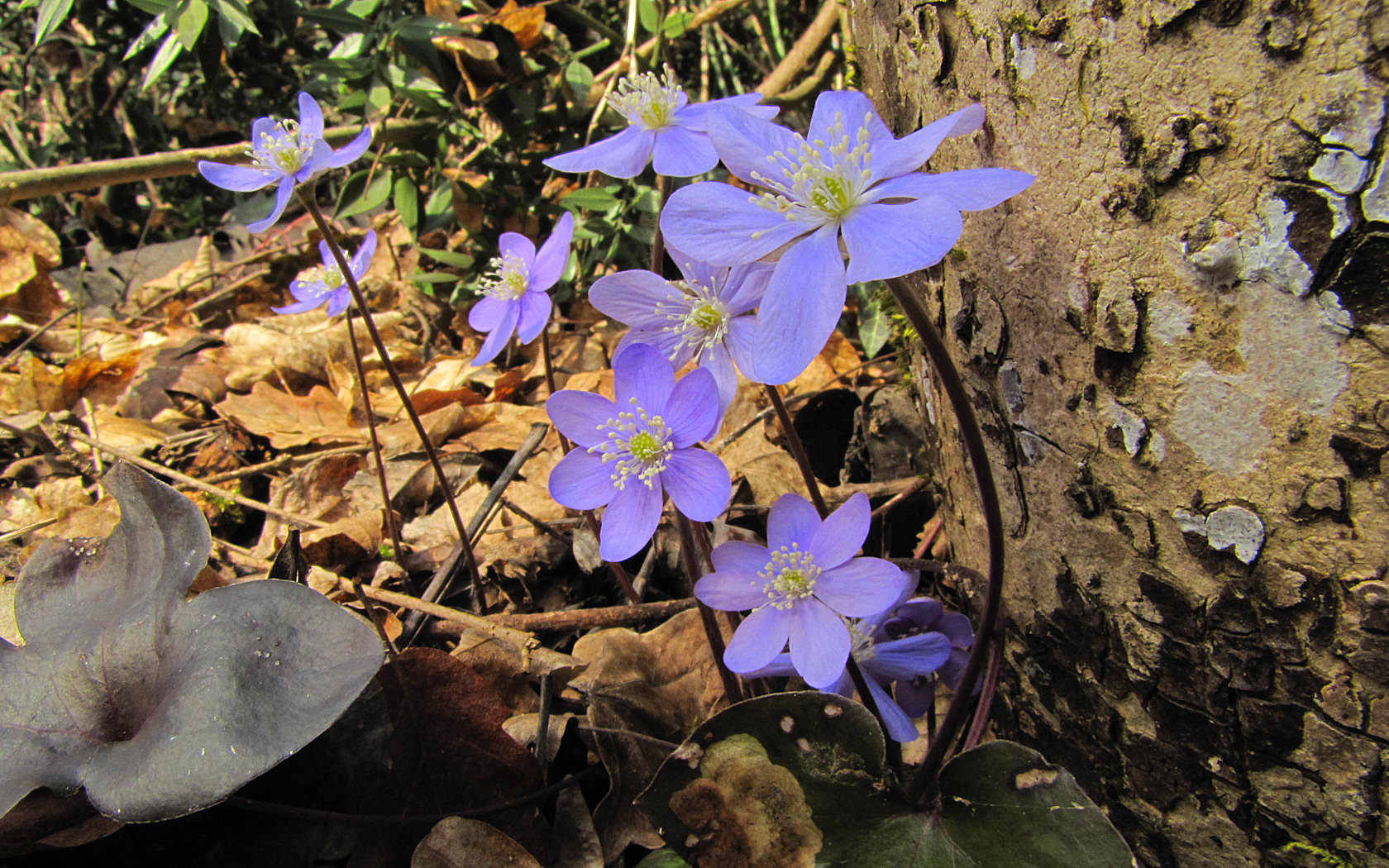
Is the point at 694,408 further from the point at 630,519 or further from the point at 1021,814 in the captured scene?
the point at 1021,814

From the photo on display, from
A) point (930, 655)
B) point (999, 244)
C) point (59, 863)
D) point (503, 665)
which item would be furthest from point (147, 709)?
point (999, 244)

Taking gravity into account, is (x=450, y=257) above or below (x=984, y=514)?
below

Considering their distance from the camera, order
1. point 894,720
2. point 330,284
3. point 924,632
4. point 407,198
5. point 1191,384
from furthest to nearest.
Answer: point 407,198, point 330,284, point 924,632, point 894,720, point 1191,384

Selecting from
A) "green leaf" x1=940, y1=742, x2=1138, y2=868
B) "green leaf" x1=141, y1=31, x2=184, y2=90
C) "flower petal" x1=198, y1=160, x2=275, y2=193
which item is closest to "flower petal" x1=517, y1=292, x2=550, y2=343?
"flower petal" x1=198, y1=160, x2=275, y2=193

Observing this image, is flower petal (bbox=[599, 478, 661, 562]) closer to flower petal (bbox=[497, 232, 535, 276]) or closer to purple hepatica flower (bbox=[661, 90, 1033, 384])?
purple hepatica flower (bbox=[661, 90, 1033, 384])

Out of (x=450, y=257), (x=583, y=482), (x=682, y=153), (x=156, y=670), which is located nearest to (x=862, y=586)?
(x=583, y=482)

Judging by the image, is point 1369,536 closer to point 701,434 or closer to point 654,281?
point 701,434

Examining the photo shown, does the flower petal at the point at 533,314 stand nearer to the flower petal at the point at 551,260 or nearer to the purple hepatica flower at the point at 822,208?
the flower petal at the point at 551,260
